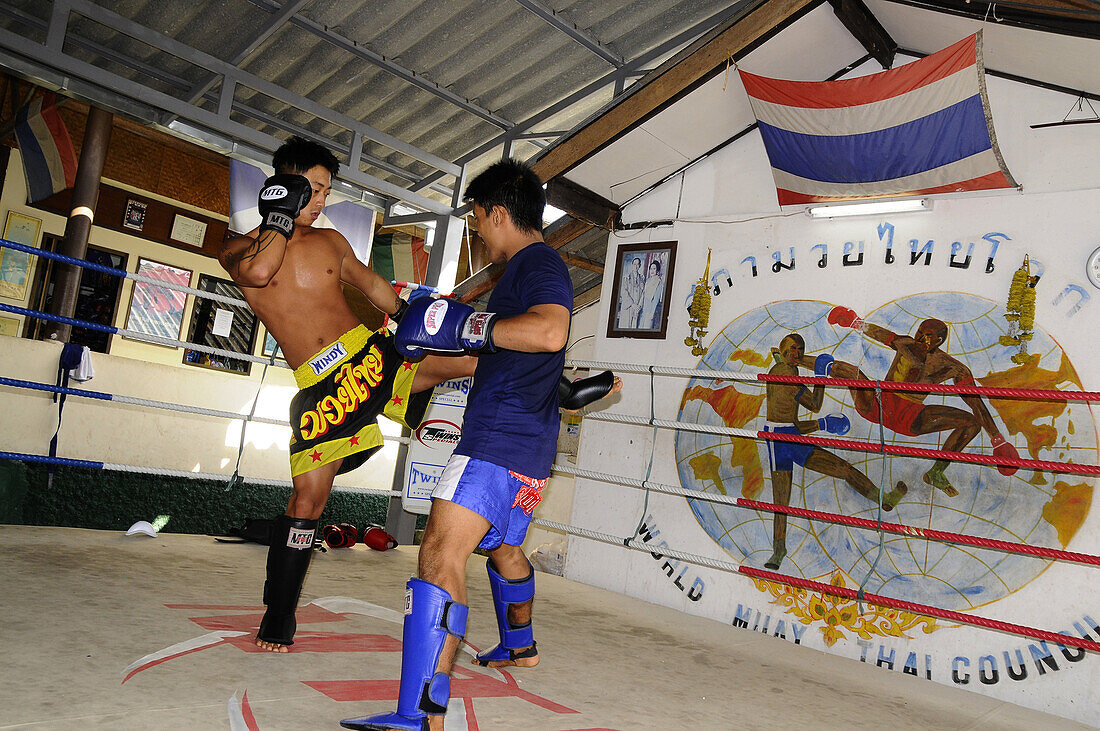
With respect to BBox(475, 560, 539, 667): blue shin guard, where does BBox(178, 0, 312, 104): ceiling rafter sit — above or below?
above

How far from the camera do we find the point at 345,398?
7.59 ft

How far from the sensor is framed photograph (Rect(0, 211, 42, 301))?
6.92 metres

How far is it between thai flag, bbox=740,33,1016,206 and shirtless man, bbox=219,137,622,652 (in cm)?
185

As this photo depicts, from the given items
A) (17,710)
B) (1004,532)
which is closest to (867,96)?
(1004,532)

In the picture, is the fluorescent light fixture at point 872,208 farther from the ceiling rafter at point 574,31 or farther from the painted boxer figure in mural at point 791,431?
the ceiling rafter at point 574,31

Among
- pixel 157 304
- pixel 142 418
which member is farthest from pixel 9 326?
pixel 142 418

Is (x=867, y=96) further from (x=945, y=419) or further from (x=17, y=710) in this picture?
(x=17, y=710)

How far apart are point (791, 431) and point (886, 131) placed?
138cm

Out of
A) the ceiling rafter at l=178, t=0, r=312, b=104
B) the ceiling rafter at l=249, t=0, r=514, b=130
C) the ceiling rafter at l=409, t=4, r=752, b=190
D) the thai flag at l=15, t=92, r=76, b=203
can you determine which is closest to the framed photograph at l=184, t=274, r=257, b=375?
the thai flag at l=15, t=92, r=76, b=203

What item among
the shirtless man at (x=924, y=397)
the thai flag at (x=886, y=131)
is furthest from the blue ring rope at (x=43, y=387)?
the shirtless man at (x=924, y=397)

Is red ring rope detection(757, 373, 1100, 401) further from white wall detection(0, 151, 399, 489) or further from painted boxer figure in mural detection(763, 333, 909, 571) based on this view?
white wall detection(0, 151, 399, 489)

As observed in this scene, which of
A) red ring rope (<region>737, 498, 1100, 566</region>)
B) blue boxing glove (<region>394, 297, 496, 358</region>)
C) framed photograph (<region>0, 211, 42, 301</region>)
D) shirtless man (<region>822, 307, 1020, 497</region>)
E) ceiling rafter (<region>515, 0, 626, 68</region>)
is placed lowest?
red ring rope (<region>737, 498, 1100, 566</region>)

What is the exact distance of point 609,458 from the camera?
426 cm

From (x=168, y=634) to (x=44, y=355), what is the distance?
244 centimetres
